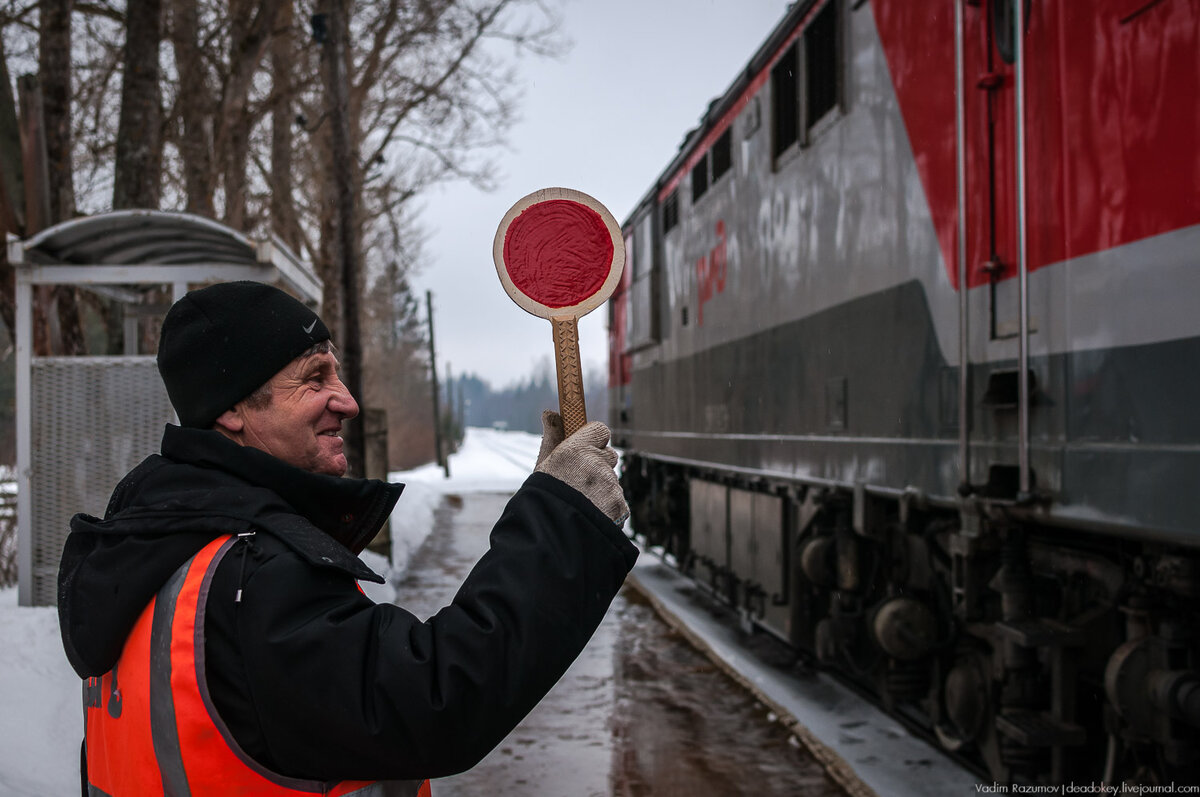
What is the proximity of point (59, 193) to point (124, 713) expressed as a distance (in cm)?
843

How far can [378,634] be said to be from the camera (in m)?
1.47

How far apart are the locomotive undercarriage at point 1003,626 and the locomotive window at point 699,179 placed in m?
3.22

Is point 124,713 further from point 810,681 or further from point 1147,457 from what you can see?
point 810,681

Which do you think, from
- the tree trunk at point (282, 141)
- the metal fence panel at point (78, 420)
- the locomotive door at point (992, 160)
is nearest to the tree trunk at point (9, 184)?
the metal fence panel at point (78, 420)

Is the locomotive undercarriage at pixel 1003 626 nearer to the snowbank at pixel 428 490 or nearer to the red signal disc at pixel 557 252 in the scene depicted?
the snowbank at pixel 428 490

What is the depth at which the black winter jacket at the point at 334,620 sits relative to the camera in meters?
1.42

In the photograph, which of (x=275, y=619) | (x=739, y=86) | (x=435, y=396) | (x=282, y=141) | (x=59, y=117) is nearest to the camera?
(x=275, y=619)

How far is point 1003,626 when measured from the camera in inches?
161

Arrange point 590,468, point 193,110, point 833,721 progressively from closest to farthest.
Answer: point 590,468
point 833,721
point 193,110

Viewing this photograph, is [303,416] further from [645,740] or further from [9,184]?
[9,184]

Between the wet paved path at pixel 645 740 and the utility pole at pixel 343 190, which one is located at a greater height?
the utility pole at pixel 343 190

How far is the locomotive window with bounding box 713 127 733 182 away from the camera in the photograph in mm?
8422

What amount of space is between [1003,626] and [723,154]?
17.6ft

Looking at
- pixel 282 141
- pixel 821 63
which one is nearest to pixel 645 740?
pixel 821 63
